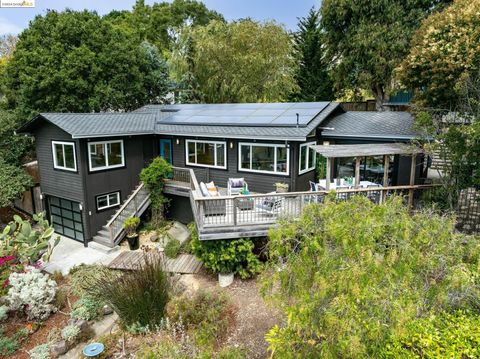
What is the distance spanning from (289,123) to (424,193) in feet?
16.8

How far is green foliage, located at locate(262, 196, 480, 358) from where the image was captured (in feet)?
12.4

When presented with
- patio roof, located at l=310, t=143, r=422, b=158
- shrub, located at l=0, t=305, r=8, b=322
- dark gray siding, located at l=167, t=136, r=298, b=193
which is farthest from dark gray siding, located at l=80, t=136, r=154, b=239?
patio roof, located at l=310, t=143, r=422, b=158

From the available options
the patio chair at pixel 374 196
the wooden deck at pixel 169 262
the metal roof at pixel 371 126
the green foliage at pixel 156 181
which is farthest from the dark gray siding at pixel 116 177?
the patio chair at pixel 374 196

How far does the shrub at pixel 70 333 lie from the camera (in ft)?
24.9

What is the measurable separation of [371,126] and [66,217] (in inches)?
556

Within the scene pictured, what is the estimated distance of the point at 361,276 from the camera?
380cm

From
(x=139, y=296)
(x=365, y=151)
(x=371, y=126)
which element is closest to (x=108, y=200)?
(x=139, y=296)

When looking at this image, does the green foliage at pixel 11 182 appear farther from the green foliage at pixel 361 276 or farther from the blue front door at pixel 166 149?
the green foliage at pixel 361 276

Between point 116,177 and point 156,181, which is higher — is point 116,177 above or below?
above

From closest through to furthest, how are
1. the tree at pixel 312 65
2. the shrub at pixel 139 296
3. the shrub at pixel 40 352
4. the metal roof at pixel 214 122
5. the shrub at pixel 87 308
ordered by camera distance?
the shrub at pixel 40 352 → the shrub at pixel 139 296 → the shrub at pixel 87 308 → the metal roof at pixel 214 122 → the tree at pixel 312 65

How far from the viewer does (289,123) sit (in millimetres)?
11773

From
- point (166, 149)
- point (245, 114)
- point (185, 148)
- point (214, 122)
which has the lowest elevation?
point (166, 149)

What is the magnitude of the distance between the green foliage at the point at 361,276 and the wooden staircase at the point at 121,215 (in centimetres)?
1004

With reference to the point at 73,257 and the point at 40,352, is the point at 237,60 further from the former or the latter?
the point at 40,352
